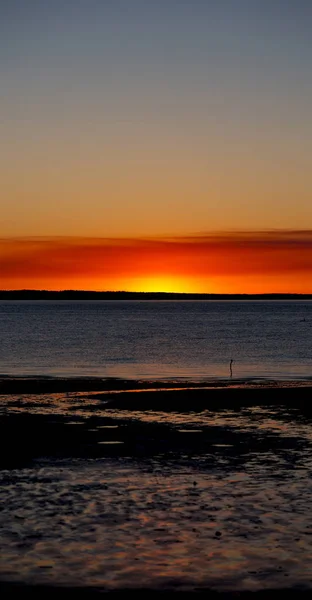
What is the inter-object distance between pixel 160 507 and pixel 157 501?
1.65 ft

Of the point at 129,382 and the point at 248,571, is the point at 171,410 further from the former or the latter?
the point at 248,571

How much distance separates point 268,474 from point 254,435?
681cm

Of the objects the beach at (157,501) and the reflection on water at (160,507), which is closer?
the beach at (157,501)

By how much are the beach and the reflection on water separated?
0.10ft

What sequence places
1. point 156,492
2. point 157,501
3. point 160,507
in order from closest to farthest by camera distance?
point 160,507 < point 157,501 < point 156,492

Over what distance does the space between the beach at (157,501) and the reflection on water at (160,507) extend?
0.10 ft

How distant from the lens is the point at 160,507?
17.5 metres

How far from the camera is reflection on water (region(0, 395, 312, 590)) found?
44.1ft

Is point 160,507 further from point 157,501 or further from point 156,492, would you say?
point 156,492

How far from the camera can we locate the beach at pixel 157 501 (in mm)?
13277

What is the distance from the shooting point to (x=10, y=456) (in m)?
23.9

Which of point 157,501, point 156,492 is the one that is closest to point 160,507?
point 157,501

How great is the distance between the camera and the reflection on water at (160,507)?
44.1 ft

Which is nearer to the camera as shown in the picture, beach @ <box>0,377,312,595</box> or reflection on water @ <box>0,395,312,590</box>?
beach @ <box>0,377,312,595</box>
